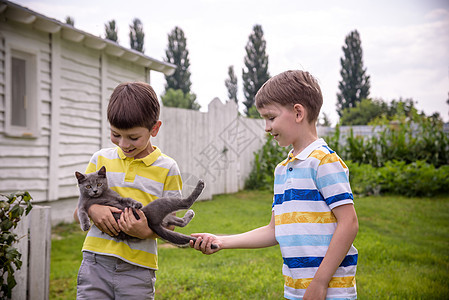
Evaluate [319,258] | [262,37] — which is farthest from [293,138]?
[262,37]

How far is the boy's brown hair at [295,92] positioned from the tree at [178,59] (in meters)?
27.5

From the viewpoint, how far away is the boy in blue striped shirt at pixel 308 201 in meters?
1.31

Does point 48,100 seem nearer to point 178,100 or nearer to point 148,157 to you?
point 148,157

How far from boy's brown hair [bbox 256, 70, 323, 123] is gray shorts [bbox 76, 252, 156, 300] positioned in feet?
3.20

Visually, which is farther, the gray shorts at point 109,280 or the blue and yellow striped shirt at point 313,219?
the gray shorts at point 109,280

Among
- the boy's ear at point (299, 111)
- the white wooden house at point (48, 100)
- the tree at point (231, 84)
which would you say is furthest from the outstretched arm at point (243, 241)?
the tree at point (231, 84)

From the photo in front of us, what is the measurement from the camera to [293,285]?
1399 millimetres

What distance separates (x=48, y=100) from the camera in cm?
582

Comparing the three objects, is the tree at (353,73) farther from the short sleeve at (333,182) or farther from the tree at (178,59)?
the short sleeve at (333,182)

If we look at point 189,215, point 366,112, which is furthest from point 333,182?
point 366,112

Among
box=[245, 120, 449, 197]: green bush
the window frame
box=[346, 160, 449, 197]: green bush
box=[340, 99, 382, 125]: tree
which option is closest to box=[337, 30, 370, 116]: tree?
box=[340, 99, 382, 125]: tree

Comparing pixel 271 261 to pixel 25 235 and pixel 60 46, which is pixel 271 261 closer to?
pixel 25 235

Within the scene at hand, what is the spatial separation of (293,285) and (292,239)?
0.60 feet

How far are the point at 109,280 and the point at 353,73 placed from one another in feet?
111
